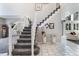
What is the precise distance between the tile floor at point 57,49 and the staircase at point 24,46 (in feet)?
0.35

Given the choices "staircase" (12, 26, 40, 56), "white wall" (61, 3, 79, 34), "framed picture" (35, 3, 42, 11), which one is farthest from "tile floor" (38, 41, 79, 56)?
"framed picture" (35, 3, 42, 11)

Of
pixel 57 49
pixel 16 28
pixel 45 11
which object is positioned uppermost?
pixel 45 11

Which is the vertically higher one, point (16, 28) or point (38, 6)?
point (38, 6)

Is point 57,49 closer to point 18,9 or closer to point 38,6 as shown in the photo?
point 38,6

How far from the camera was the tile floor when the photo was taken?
199 centimetres

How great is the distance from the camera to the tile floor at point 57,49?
1.99 metres

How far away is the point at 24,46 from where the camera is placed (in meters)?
2.02

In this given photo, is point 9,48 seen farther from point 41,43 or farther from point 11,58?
point 41,43

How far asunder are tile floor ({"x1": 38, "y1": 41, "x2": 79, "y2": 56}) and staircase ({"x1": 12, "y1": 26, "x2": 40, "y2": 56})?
105 millimetres

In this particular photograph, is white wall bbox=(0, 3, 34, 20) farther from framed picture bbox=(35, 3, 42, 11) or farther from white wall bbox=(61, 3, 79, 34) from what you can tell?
white wall bbox=(61, 3, 79, 34)

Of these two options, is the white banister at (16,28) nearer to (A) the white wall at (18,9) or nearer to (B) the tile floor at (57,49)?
(A) the white wall at (18,9)

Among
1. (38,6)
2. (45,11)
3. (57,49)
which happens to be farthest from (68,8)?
(57,49)

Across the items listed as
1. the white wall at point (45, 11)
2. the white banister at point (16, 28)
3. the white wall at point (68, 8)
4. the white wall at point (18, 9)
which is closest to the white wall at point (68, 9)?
the white wall at point (68, 8)

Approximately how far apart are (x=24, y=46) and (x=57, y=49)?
57 cm
